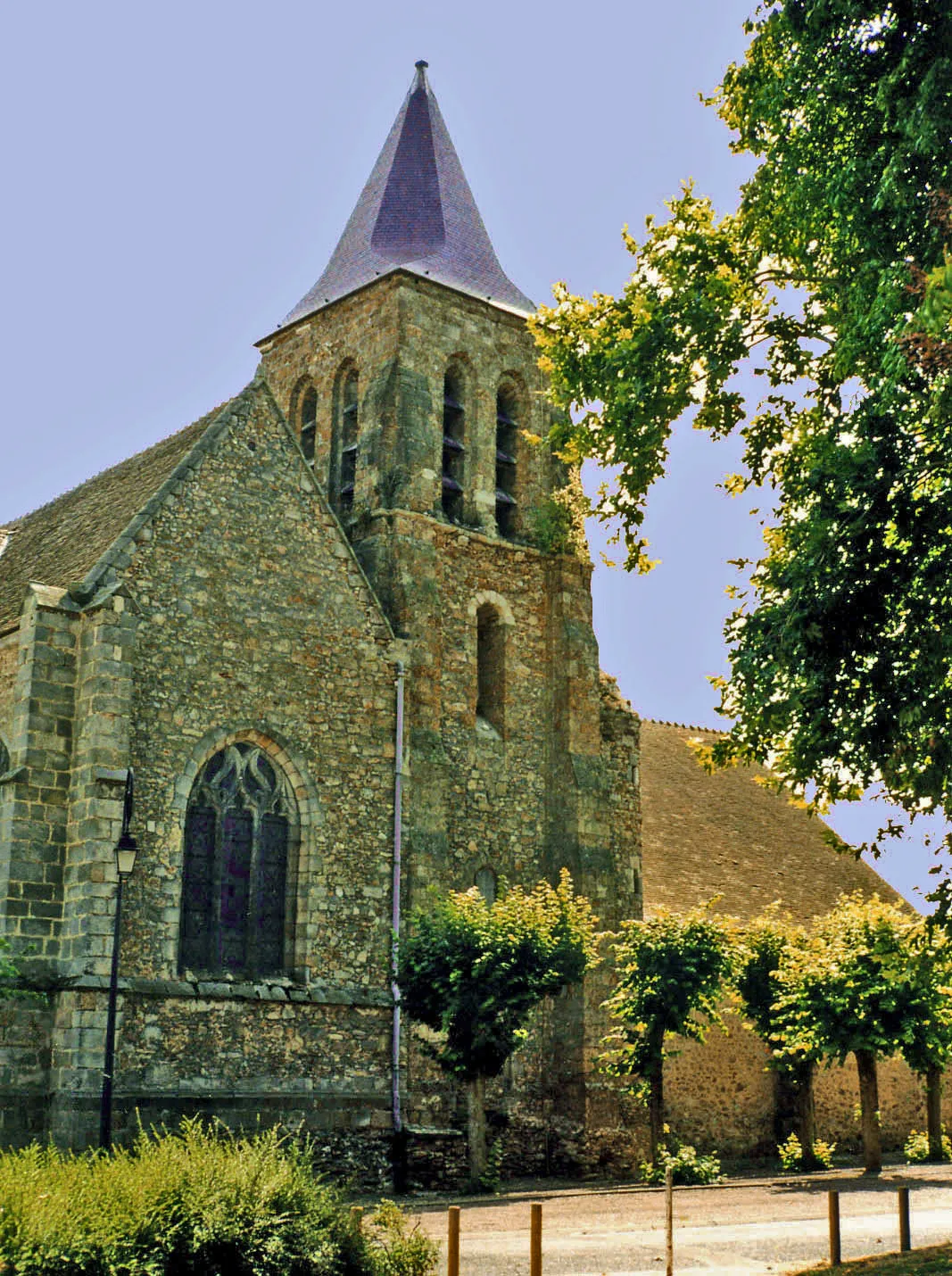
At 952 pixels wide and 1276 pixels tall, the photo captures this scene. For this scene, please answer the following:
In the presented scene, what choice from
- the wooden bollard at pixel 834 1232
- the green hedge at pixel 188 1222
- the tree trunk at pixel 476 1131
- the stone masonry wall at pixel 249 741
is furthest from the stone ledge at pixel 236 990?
the wooden bollard at pixel 834 1232

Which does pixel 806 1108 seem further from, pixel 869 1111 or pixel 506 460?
pixel 506 460

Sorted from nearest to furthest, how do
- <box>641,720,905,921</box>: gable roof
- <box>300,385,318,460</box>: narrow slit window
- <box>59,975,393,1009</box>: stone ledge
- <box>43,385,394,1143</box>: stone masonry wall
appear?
<box>59,975,393,1009</box>: stone ledge → <box>43,385,394,1143</box>: stone masonry wall → <box>300,385,318,460</box>: narrow slit window → <box>641,720,905,921</box>: gable roof

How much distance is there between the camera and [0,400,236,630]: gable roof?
22.9m

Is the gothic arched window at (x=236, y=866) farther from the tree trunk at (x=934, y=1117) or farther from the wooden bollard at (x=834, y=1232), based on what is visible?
the tree trunk at (x=934, y=1117)

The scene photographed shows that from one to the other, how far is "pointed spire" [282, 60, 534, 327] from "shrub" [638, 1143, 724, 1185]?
15.3m

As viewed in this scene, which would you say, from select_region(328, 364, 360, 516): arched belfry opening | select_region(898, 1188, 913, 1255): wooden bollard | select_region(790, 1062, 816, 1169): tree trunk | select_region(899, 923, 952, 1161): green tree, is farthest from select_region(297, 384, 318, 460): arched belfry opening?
select_region(898, 1188, 913, 1255): wooden bollard

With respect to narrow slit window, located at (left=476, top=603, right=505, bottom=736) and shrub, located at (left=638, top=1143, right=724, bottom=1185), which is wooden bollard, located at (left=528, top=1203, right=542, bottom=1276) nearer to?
shrub, located at (left=638, top=1143, right=724, bottom=1185)

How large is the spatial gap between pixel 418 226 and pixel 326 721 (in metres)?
11.2

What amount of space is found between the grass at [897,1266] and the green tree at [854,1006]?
12241mm

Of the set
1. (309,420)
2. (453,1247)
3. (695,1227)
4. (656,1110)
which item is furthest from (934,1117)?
(453,1247)

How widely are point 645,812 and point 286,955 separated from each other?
13110 millimetres

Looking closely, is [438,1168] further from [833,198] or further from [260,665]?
[833,198]

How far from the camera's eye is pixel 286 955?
74.6 ft

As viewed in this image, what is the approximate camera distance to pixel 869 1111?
28.0 metres
